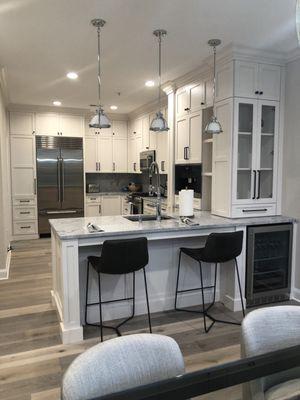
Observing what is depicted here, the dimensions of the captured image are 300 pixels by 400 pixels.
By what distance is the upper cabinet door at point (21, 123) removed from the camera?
6461mm

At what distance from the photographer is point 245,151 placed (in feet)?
11.7

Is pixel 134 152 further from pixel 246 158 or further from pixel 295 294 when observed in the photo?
pixel 295 294

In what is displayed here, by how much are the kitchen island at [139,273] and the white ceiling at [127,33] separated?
179 centimetres

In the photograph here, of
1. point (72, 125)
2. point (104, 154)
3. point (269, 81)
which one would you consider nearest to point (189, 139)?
point (269, 81)

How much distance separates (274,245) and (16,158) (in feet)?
17.1

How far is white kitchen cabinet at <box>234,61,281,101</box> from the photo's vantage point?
339 centimetres

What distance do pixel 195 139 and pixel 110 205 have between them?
361 cm

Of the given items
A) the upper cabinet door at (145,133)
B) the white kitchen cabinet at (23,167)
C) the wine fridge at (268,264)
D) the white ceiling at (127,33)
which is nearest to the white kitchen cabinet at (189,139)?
the white ceiling at (127,33)

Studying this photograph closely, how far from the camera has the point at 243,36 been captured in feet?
10.1

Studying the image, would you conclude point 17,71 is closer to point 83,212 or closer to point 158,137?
point 158,137

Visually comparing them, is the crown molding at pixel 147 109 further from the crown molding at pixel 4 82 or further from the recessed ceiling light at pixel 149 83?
the crown molding at pixel 4 82

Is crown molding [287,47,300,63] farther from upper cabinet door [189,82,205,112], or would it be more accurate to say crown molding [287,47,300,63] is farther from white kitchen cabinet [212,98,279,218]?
upper cabinet door [189,82,205,112]

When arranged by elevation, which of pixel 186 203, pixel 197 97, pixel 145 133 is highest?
pixel 197 97

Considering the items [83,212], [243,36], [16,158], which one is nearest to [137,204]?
[83,212]
